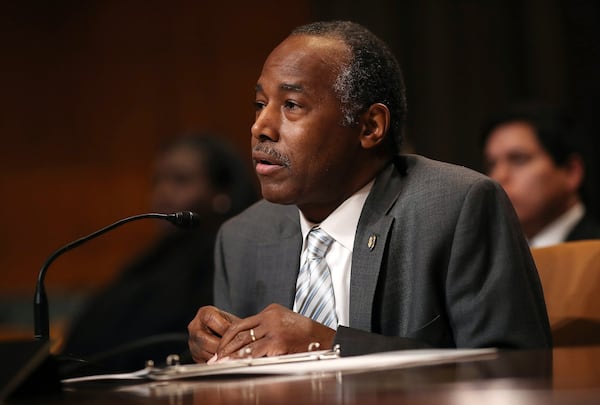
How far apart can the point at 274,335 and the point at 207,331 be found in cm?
21

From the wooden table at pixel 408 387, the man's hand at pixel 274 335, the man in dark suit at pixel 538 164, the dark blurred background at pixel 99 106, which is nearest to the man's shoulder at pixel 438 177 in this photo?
the man's hand at pixel 274 335

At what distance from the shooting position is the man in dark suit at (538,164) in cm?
400

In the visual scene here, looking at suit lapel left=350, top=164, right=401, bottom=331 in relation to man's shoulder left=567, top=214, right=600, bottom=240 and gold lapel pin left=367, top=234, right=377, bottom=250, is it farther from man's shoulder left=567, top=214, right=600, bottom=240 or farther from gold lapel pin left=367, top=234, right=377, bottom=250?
man's shoulder left=567, top=214, right=600, bottom=240

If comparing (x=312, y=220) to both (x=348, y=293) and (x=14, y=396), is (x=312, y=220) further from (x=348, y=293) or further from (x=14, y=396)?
(x=14, y=396)

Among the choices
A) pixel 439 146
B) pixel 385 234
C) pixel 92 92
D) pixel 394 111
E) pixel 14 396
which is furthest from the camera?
pixel 92 92

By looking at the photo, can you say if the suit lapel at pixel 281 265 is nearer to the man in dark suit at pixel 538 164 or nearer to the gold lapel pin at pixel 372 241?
the gold lapel pin at pixel 372 241

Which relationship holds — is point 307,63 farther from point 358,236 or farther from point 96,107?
point 96,107

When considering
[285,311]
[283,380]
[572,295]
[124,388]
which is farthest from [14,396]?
[572,295]

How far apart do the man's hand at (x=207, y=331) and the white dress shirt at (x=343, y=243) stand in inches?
9.4

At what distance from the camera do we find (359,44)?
2.20m

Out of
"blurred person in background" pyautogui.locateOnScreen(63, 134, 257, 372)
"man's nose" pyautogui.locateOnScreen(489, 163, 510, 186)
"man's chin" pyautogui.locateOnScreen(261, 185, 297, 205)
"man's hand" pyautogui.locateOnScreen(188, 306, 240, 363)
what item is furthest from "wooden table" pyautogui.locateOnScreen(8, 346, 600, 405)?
"man's nose" pyautogui.locateOnScreen(489, 163, 510, 186)

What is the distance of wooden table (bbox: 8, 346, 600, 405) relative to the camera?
3.71 feet

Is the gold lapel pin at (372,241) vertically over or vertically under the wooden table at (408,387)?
over

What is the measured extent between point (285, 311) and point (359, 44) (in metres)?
0.65
